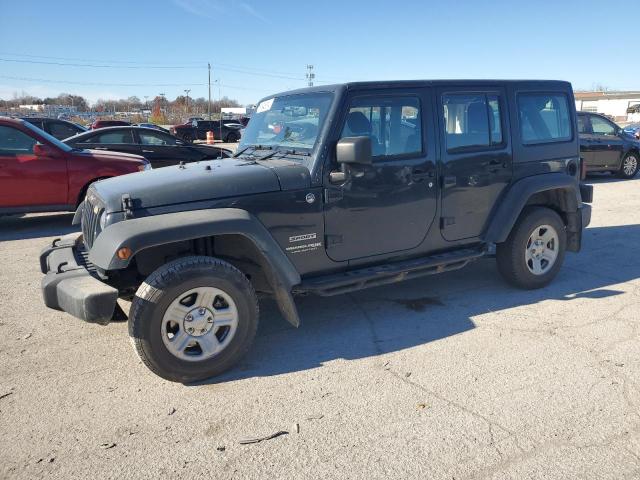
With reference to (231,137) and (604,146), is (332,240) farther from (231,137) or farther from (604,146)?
(231,137)

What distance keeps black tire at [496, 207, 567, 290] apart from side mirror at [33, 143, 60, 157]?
21.8 ft

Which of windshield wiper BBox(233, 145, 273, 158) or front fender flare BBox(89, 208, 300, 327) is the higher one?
windshield wiper BBox(233, 145, 273, 158)

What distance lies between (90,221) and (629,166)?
14014 mm

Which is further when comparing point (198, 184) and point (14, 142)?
point (14, 142)

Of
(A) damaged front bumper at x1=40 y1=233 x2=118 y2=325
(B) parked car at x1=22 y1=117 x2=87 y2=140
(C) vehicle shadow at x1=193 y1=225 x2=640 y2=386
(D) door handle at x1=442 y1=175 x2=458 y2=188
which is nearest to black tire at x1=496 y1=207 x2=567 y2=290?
(C) vehicle shadow at x1=193 y1=225 x2=640 y2=386

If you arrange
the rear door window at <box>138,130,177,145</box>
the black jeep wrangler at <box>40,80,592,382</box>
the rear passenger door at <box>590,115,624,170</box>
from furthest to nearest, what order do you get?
1. the rear passenger door at <box>590,115,624,170</box>
2. the rear door window at <box>138,130,177,145</box>
3. the black jeep wrangler at <box>40,80,592,382</box>

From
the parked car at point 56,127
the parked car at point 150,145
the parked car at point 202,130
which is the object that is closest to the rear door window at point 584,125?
the parked car at point 150,145

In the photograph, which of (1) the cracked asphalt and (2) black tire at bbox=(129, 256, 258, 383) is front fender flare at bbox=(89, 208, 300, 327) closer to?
(2) black tire at bbox=(129, 256, 258, 383)

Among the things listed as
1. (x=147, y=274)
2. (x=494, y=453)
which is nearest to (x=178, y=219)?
(x=147, y=274)

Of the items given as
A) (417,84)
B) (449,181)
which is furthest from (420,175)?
(417,84)

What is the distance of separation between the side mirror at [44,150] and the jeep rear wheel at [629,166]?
1311cm

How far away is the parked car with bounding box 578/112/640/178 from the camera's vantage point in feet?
41.5

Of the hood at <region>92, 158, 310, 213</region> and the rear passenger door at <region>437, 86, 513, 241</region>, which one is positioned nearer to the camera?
the hood at <region>92, 158, 310, 213</region>

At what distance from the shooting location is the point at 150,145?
1170cm
